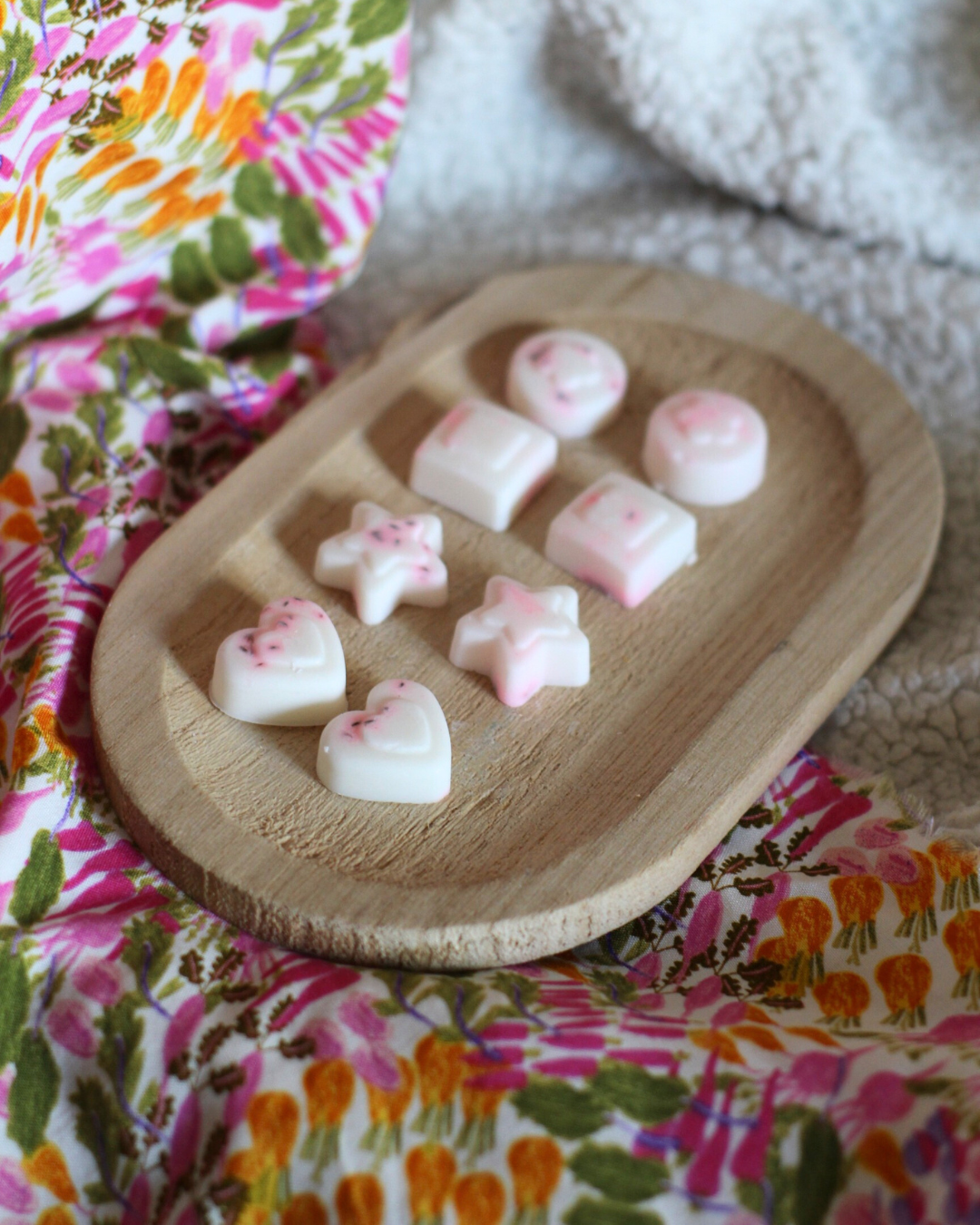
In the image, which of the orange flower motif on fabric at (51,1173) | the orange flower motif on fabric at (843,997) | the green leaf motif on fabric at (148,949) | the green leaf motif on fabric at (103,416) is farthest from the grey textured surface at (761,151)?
the orange flower motif on fabric at (51,1173)

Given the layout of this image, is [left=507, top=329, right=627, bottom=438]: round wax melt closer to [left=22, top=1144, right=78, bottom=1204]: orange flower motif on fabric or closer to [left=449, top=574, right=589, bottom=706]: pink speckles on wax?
[left=449, top=574, right=589, bottom=706]: pink speckles on wax

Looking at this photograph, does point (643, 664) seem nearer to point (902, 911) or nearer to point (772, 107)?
point (902, 911)

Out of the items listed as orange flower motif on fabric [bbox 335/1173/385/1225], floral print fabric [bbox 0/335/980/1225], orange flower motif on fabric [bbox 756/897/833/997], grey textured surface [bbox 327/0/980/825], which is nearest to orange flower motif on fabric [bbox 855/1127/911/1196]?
floral print fabric [bbox 0/335/980/1225]

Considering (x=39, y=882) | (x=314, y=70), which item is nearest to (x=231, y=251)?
(x=314, y=70)

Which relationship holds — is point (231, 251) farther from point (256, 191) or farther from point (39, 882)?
point (39, 882)

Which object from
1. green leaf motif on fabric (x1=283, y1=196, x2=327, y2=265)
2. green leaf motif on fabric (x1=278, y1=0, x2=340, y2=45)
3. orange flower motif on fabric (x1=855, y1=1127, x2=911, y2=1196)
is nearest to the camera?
orange flower motif on fabric (x1=855, y1=1127, x2=911, y2=1196)

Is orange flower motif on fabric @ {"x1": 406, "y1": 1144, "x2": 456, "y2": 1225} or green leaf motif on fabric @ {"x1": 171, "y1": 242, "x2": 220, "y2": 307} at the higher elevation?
green leaf motif on fabric @ {"x1": 171, "y1": 242, "x2": 220, "y2": 307}

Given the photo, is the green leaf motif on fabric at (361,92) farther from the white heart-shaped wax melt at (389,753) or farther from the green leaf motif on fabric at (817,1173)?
the green leaf motif on fabric at (817,1173)

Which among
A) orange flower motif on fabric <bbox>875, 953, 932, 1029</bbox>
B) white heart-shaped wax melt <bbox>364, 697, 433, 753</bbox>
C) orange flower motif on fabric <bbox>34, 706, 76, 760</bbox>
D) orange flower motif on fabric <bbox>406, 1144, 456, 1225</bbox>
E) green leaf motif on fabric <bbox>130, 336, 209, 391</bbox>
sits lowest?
orange flower motif on fabric <bbox>406, 1144, 456, 1225</bbox>
